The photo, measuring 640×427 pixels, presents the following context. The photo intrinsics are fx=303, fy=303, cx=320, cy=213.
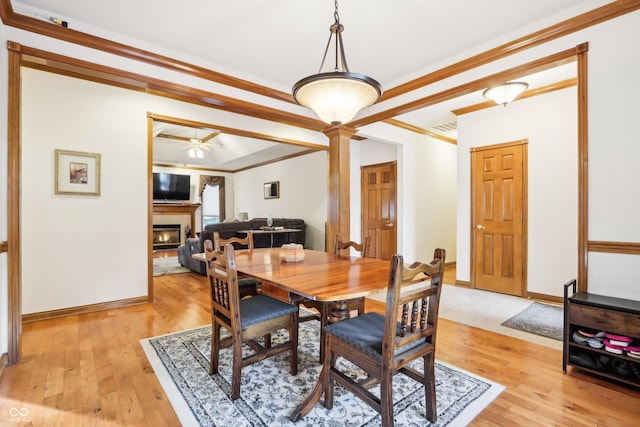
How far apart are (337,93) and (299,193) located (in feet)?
17.0

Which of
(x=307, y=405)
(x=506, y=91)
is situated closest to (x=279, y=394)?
(x=307, y=405)

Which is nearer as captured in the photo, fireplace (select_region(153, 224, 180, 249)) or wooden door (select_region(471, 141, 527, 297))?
wooden door (select_region(471, 141, 527, 297))

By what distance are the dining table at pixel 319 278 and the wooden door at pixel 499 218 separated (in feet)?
9.01

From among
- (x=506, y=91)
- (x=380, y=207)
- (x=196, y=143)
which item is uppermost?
(x=196, y=143)

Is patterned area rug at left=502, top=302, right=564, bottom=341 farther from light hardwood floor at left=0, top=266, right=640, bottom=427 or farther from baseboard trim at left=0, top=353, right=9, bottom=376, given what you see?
baseboard trim at left=0, top=353, right=9, bottom=376

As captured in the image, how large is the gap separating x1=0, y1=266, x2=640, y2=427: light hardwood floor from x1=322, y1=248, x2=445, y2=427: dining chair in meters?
0.58

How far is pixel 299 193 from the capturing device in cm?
704

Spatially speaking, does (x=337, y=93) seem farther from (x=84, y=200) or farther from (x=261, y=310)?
(x=84, y=200)

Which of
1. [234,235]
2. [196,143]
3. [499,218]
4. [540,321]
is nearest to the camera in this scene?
[540,321]

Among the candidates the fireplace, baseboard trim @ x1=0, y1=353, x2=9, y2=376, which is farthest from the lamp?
the fireplace

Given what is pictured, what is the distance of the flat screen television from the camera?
28.3 ft

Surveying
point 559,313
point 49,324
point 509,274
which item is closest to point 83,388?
point 49,324

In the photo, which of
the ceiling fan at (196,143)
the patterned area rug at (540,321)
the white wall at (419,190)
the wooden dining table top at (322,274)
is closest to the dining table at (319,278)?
the wooden dining table top at (322,274)

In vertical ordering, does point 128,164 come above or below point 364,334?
above
